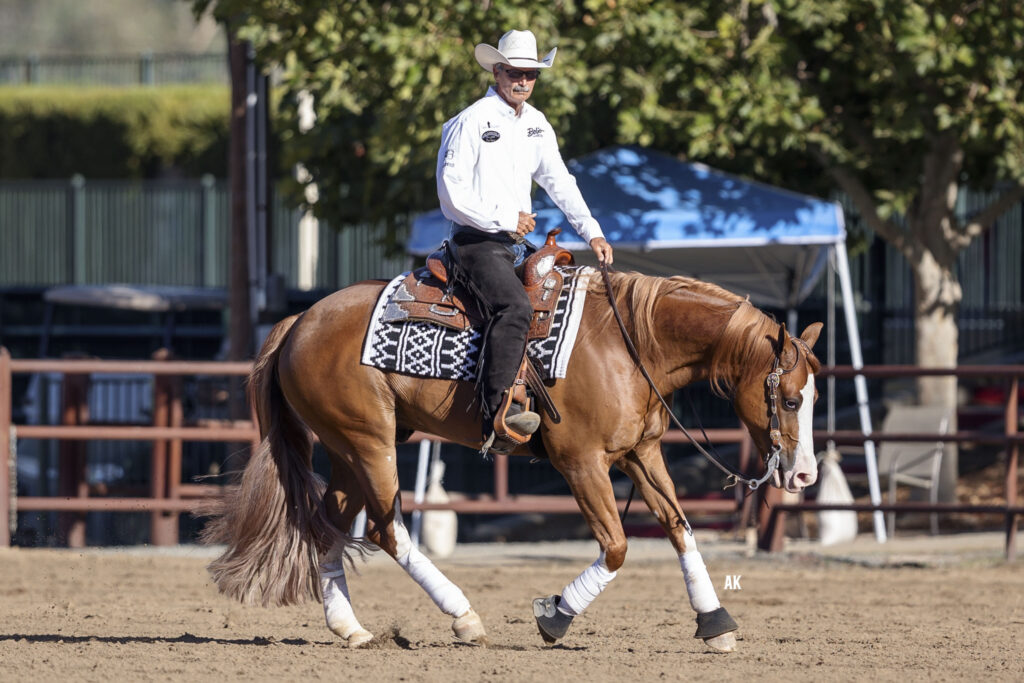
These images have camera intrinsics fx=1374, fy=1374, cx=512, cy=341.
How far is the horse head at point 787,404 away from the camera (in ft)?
18.8

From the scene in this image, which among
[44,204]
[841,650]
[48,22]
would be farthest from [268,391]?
[48,22]

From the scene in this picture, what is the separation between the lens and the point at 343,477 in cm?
648

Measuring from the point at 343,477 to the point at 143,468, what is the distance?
23.3 ft

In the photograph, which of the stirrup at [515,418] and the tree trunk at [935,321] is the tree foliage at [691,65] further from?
the stirrup at [515,418]

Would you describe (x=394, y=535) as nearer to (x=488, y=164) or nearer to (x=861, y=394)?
(x=488, y=164)

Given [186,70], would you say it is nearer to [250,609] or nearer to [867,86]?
[867,86]

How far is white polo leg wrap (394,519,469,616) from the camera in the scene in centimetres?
611

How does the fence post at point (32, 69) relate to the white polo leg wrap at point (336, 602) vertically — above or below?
above

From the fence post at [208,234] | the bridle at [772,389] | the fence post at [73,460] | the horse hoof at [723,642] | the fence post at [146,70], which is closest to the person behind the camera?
the bridle at [772,389]

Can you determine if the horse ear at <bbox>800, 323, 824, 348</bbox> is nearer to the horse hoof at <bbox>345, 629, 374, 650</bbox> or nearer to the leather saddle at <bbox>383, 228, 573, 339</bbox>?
the leather saddle at <bbox>383, 228, 573, 339</bbox>

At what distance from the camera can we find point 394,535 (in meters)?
Answer: 6.19

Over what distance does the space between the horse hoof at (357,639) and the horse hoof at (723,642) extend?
1.54 m

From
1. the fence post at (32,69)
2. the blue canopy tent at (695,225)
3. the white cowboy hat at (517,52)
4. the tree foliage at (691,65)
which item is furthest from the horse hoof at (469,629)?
the fence post at (32,69)

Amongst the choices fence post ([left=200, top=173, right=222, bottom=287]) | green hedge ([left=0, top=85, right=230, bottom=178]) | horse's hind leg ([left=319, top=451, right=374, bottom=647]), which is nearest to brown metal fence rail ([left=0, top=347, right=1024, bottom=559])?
horse's hind leg ([left=319, top=451, right=374, bottom=647])
